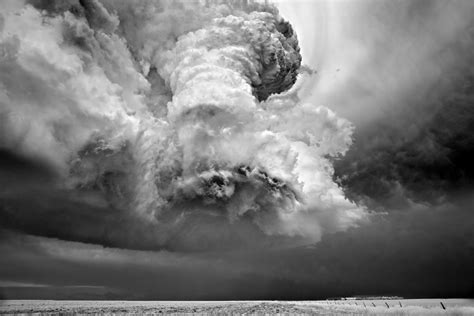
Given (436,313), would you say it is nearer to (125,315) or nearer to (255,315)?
(255,315)

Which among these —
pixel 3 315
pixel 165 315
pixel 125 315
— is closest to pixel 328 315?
pixel 165 315

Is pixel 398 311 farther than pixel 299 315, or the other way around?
pixel 398 311

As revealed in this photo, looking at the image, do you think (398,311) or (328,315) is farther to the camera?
(398,311)

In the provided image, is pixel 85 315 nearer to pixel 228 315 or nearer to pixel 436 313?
pixel 228 315

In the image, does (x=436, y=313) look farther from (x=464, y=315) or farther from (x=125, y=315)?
(x=125, y=315)

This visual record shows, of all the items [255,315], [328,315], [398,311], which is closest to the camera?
[255,315]

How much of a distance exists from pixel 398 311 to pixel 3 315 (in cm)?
5920

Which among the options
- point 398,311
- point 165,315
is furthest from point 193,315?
point 398,311

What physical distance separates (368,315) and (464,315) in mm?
13023

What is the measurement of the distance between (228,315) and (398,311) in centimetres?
2733

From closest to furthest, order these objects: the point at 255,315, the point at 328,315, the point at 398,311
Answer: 1. the point at 255,315
2. the point at 328,315
3. the point at 398,311

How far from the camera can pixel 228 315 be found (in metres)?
61.7

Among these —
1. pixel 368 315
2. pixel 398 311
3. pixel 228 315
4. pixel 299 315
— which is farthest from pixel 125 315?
pixel 398 311

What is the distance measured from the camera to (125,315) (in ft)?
203
